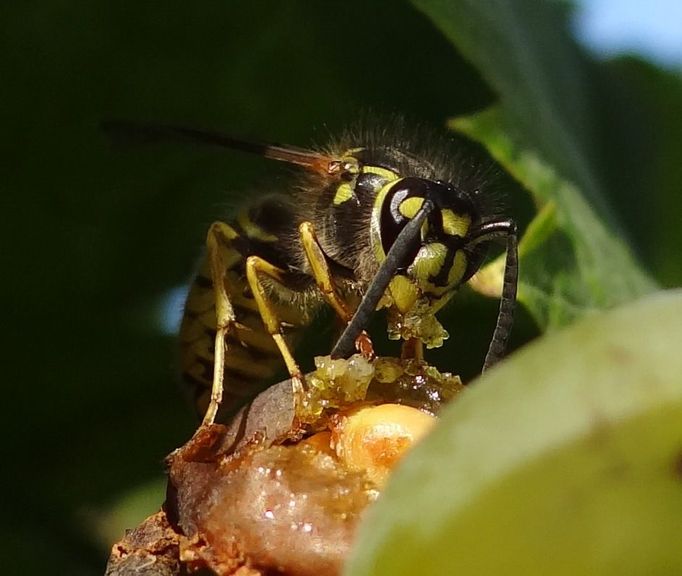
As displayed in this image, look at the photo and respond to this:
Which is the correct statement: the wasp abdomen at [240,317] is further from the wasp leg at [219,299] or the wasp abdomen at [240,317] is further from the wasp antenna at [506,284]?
the wasp antenna at [506,284]

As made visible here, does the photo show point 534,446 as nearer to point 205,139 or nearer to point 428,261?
point 428,261

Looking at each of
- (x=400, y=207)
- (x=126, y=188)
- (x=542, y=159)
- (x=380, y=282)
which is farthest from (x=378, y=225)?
(x=126, y=188)

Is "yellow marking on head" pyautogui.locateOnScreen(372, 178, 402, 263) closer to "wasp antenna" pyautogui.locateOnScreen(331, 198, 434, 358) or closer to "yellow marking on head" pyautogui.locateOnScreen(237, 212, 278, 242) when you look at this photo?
"wasp antenna" pyautogui.locateOnScreen(331, 198, 434, 358)

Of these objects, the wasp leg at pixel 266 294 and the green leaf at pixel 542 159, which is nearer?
the wasp leg at pixel 266 294

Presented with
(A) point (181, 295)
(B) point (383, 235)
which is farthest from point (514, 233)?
(A) point (181, 295)

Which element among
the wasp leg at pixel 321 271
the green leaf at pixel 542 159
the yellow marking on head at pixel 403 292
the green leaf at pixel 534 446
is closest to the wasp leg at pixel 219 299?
the wasp leg at pixel 321 271

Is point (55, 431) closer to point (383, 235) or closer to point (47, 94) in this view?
point (47, 94)

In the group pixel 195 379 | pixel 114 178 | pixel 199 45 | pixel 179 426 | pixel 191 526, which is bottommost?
pixel 191 526
